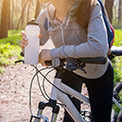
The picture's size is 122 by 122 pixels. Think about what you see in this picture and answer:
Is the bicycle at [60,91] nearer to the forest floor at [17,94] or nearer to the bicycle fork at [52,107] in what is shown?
the bicycle fork at [52,107]

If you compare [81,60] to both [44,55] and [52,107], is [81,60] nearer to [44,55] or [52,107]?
[44,55]

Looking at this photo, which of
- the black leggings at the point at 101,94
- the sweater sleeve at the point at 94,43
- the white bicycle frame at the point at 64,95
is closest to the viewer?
the sweater sleeve at the point at 94,43

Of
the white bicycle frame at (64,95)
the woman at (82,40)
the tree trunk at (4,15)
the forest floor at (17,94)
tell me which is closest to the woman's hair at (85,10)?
the woman at (82,40)

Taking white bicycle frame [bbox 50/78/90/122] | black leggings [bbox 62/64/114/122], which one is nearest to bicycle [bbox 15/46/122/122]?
white bicycle frame [bbox 50/78/90/122]

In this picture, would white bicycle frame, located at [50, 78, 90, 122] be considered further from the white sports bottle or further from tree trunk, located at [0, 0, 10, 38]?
tree trunk, located at [0, 0, 10, 38]

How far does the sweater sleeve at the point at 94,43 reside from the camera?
158 centimetres

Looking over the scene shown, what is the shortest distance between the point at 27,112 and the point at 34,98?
0.74 m

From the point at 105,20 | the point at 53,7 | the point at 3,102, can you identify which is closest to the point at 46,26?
the point at 53,7

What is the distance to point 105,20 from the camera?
1735mm

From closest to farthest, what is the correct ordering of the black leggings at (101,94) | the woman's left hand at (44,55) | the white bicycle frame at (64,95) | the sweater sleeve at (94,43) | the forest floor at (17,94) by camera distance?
the sweater sleeve at (94,43), the woman's left hand at (44,55), the white bicycle frame at (64,95), the black leggings at (101,94), the forest floor at (17,94)

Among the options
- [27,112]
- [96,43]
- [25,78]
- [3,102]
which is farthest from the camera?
[25,78]

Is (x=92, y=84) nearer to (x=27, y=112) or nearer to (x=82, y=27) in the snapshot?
(x=82, y=27)

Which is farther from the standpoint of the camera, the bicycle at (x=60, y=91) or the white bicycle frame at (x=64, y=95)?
the white bicycle frame at (x=64, y=95)

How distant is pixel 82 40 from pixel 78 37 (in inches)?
1.7
